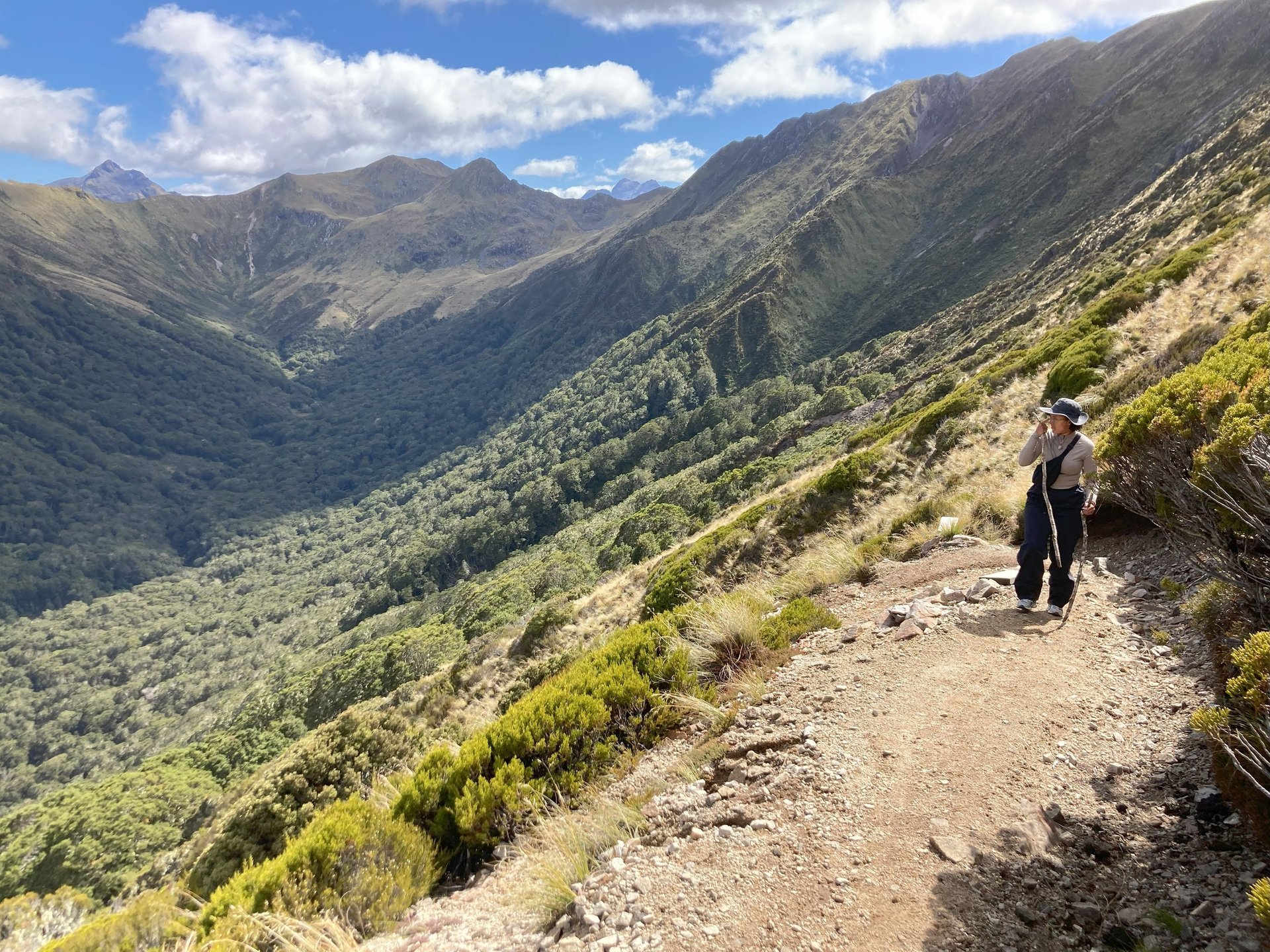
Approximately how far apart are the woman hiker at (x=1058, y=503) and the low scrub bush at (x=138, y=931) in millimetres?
7995

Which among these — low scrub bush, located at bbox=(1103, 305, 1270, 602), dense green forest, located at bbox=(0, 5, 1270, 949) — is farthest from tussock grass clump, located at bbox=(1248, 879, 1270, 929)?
dense green forest, located at bbox=(0, 5, 1270, 949)

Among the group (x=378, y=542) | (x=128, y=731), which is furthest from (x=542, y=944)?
(x=378, y=542)

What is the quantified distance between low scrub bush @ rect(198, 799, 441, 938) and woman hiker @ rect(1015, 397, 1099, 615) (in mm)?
6399

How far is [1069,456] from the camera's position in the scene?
5988mm

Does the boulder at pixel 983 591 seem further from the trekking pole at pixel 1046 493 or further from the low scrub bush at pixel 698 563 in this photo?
the low scrub bush at pixel 698 563

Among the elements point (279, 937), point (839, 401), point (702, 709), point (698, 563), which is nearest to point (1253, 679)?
point (702, 709)

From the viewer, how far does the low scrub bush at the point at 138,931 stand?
15.5 ft

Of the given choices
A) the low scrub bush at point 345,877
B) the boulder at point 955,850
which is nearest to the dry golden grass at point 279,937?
the low scrub bush at point 345,877

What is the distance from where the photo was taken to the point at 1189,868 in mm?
3004

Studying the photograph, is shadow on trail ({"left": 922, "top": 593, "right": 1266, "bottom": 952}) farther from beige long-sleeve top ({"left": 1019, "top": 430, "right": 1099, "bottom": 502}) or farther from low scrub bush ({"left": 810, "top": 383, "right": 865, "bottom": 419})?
low scrub bush ({"left": 810, "top": 383, "right": 865, "bottom": 419})

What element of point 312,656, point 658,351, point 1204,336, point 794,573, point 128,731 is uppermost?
point 658,351

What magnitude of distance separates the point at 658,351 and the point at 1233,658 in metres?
175

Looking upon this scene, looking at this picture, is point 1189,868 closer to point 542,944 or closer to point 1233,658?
point 1233,658

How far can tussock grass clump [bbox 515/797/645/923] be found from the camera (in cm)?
393
